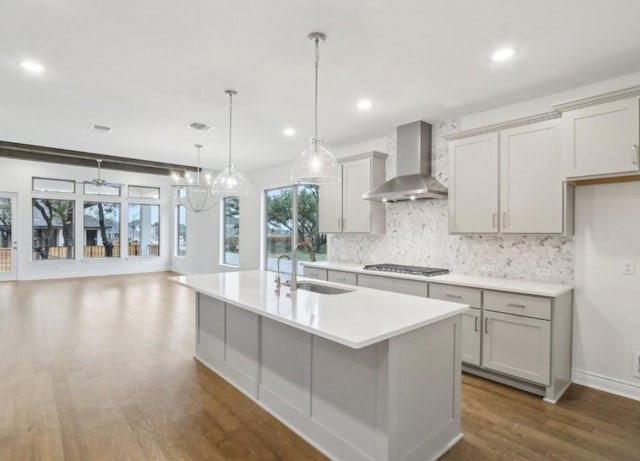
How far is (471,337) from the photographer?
10.4 ft

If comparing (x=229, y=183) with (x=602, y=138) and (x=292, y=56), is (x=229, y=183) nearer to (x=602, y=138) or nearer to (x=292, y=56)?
(x=292, y=56)

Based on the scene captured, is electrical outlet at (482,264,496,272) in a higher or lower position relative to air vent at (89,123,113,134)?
lower

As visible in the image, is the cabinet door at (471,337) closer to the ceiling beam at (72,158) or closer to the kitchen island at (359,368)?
the kitchen island at (359,368)

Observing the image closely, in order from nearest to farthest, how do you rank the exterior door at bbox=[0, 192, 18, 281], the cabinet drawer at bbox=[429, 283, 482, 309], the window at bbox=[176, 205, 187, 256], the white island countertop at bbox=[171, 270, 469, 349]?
the white island countertop at bbox=[171, 270, 469, 349] → the cabinet drawer at bbox=[429, 283, 482, 309] → the exterior door at bbox=[0, 192, 18, 281] → the window at bbox=[176, 205, 187, 256]

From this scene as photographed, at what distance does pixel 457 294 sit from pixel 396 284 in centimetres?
68

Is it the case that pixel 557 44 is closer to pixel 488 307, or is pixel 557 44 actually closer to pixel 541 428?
pixel 488 307

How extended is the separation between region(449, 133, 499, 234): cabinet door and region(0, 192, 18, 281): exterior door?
9.83 metres

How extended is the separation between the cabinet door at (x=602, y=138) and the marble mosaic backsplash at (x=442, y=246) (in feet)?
2.52

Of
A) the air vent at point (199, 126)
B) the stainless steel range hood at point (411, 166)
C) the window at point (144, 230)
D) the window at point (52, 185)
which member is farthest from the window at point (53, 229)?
the stainless steel range hood at point (411, 166)

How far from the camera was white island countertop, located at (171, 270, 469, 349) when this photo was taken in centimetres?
172

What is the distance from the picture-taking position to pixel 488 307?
304cm

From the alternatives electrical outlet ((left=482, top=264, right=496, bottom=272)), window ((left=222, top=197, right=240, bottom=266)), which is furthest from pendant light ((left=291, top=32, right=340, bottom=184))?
window ((left=222, top=197, right=240, bottom=266))

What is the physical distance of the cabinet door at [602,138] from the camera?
99.5 inches

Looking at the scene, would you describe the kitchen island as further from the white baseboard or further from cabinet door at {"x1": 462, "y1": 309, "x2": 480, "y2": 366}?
the white baseboard
